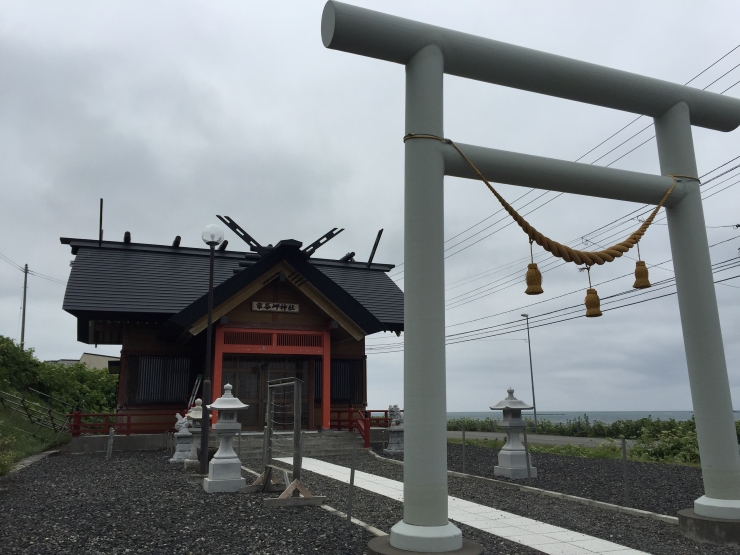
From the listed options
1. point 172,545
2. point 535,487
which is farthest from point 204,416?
point 535,487

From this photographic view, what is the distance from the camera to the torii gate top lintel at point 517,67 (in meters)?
5.08

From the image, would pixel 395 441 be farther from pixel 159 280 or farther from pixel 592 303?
pixel 592 303

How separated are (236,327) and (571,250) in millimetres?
12614

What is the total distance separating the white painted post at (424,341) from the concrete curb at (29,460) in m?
10.3

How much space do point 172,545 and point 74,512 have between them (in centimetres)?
252

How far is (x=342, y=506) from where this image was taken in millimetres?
7965

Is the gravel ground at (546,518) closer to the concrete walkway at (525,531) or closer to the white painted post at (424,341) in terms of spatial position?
the concrete walkway at (525,531)

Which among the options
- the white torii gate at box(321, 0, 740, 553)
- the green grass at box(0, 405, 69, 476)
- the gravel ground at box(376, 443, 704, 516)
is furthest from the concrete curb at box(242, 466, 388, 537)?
the green grass at box(0, 405, 69, 476)

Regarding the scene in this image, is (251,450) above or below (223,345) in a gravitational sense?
below

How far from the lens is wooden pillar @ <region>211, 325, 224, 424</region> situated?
16.0 meters

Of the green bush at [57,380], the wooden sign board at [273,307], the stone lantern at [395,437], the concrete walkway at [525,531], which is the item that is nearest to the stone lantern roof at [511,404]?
the concrete walkway at [525,531]

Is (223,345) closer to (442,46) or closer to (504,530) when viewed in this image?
(504,530)

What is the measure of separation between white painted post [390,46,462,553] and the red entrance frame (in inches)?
485

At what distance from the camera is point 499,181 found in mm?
5715
